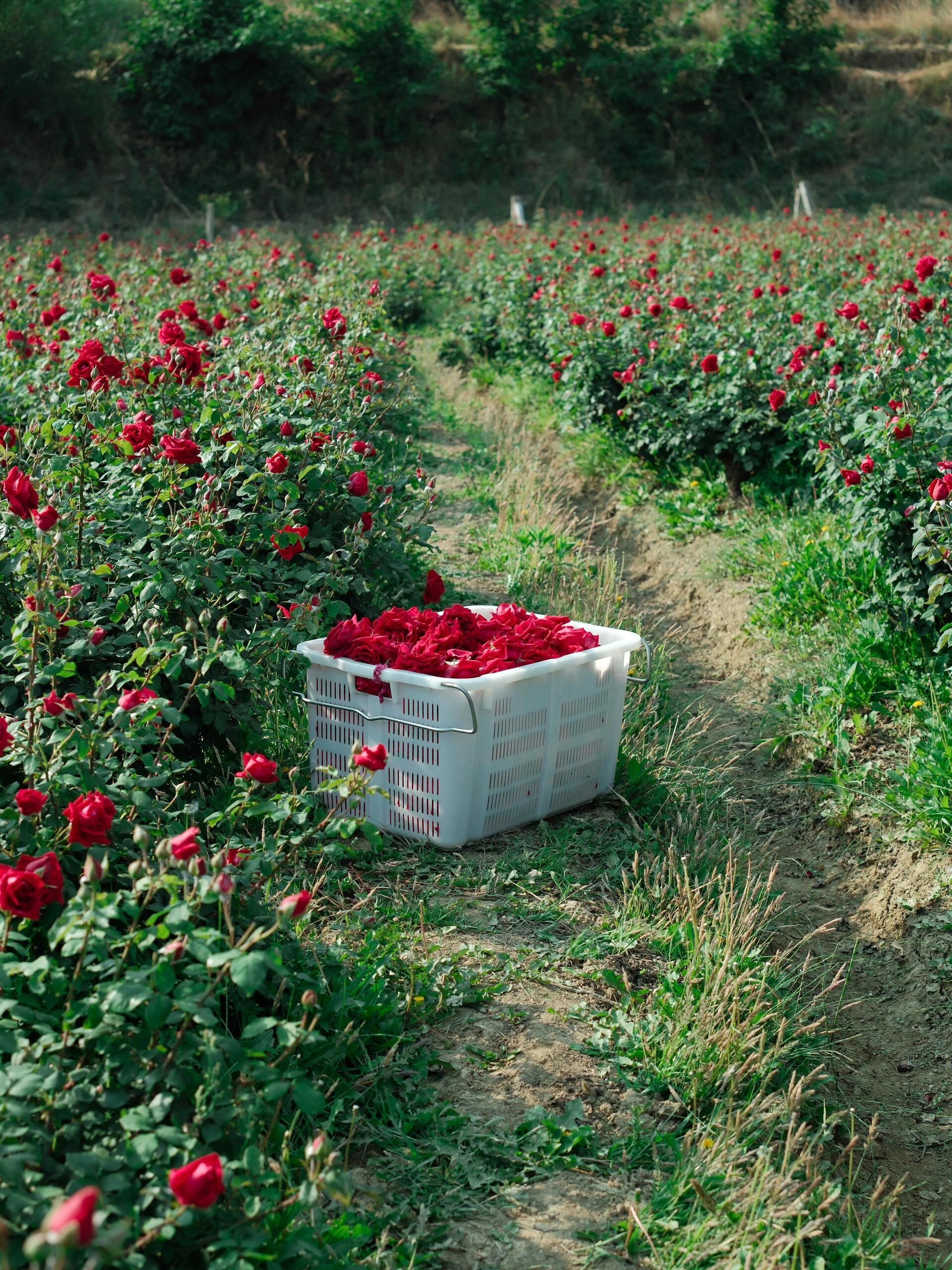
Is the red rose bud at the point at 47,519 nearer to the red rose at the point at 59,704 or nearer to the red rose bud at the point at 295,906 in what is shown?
the red rose at the point at 59,704

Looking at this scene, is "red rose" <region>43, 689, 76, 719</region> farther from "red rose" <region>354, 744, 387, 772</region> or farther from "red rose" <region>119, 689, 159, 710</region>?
"red rose" <region>354, 744, 387, 772</region>

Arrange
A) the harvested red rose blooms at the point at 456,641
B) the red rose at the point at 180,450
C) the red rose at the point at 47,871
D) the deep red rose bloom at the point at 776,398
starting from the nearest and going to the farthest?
the red rose at the point at 47,871 → the red rose at the point at 180,450 → the harvested red rose blooms at the point at 456,641 → the deep red rose bloom at the point at 776,398

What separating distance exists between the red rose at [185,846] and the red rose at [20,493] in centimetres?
92

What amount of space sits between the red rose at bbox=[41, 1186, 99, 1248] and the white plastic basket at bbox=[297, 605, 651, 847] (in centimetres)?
193

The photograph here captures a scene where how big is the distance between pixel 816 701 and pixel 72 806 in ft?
10.5

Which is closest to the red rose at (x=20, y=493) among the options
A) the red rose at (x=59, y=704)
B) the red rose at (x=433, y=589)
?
the red rose at (x=59, y=704)

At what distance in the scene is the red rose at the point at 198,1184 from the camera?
135 centimetres

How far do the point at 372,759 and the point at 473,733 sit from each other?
103 cm

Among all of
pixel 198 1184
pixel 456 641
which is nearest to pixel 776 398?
pixel 456 641

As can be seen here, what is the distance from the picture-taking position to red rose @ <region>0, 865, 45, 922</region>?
63.4 inches

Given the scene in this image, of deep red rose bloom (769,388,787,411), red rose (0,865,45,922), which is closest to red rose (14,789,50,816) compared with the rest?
red rose (0,865,45,922)

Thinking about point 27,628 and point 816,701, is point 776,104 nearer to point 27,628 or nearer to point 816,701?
point 816,701

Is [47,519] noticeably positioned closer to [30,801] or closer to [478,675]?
[30,801]

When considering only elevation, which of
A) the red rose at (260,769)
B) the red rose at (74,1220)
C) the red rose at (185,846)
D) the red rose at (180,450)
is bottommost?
the red rose at (260,769)
